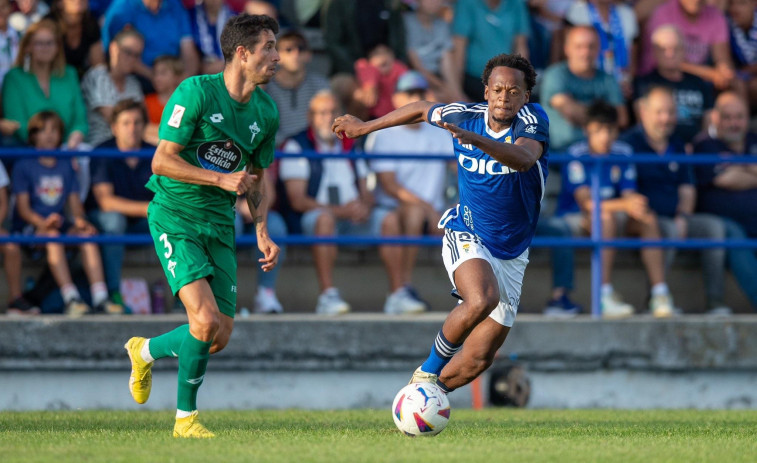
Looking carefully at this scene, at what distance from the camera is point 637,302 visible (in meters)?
12.0

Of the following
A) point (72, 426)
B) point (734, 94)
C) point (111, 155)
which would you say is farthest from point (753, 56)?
point (72, 426)

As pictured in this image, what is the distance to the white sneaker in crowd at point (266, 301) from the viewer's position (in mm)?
10828

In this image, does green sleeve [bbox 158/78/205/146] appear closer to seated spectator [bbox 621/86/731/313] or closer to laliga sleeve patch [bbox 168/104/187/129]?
laliga sleeve patch [bbox 168/104/187/129]

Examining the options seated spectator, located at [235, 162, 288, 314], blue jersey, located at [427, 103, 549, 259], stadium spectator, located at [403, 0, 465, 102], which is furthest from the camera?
stadium spectator, located at [403, 0, 465, 102]

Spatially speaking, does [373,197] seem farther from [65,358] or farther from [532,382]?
[65,358]

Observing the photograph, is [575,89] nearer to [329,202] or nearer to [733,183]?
[733,183]

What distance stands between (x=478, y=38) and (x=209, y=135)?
6.24 m

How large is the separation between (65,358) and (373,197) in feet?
10.6

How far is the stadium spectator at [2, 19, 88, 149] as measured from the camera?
11070 mm

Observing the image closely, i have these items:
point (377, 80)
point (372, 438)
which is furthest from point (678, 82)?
point (372, 438)

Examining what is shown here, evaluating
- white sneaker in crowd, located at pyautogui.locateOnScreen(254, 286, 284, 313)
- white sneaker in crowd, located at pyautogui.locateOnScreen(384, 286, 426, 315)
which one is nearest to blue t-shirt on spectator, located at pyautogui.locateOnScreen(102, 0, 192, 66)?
white sneaker in crowd, located at pyautogui.locateOnScreen(254, 286, 284, 313)

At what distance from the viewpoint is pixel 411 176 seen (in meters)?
11.5

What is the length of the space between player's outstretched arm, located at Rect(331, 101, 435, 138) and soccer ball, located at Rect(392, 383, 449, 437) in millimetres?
1565

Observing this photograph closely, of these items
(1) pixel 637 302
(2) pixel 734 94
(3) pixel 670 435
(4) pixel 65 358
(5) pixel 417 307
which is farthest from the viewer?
(2) pixel 734 94
